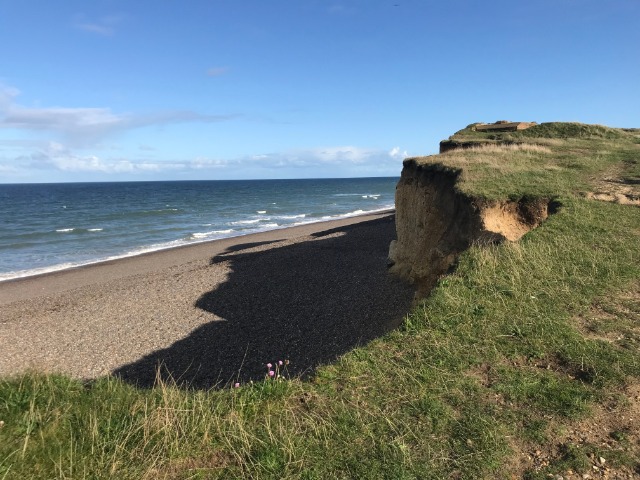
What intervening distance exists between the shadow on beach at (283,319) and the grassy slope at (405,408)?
304 centimetres

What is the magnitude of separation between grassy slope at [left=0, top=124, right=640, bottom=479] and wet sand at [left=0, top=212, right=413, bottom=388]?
108 inches

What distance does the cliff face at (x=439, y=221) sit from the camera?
13.0m

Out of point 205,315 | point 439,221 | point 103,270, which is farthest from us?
point 103,270

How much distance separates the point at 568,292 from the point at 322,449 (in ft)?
19.6

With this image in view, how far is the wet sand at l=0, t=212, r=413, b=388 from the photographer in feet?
43.1

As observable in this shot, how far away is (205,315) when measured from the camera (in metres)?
17.4

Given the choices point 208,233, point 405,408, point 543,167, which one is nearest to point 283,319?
point 405,408

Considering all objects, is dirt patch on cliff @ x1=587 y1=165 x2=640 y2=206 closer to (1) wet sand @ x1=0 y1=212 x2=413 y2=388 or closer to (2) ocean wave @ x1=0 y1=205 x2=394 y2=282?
(1) wet sand @ x1=0 y1=212 x2=413 y2=388

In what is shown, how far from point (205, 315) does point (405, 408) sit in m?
13.5

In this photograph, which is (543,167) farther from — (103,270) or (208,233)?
(208,233)

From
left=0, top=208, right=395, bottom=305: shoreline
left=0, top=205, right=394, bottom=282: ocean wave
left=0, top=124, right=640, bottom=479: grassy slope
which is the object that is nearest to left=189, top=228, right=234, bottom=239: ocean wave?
left=0, top=205, right=394, bottom=282: ocean wave

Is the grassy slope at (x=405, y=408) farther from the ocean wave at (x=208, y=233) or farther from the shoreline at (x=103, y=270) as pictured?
the ocean wave at (x=208, y=233)

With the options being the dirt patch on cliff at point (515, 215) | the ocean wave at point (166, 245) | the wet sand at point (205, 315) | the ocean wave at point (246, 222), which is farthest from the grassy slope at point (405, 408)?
the ocean wave at point (246, 222)

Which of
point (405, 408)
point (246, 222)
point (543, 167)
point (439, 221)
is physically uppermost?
point (543, 167)
